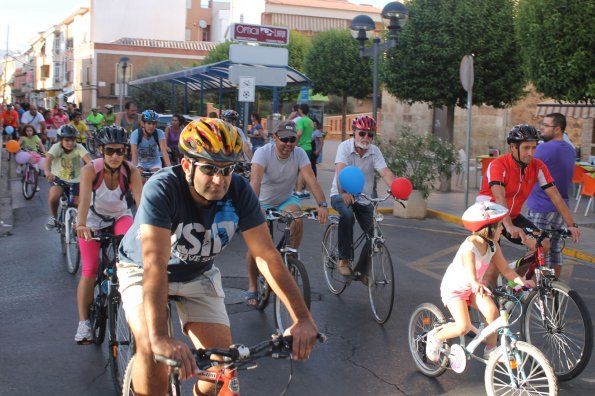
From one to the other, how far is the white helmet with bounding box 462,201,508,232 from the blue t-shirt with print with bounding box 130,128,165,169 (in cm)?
Answer: 740

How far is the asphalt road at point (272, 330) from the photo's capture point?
527cm

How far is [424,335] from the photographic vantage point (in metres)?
5.53

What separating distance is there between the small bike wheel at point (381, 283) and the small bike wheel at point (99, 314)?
2.47 metres

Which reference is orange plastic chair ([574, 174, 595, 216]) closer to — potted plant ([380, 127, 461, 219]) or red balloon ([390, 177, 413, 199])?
potted plant ([380, 127, 461, 219])

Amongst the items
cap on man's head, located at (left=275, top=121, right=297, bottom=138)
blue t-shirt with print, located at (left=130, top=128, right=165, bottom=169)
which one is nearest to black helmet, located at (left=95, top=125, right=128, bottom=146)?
cap on man's head, located at (left=275, top=121, right=297, bottom=138)

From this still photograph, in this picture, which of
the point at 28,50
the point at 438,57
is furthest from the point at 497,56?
the point at 28,50

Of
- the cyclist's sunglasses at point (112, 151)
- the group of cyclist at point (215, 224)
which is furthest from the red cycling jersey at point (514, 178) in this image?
the cyclist's sunglasses at point (112, 151)

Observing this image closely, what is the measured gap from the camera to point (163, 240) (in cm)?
320

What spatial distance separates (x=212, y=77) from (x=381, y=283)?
1909 cm

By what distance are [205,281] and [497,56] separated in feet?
54.4

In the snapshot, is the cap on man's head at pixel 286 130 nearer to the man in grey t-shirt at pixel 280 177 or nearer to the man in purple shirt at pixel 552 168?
the man in grey t-shirt at pixel 280 177

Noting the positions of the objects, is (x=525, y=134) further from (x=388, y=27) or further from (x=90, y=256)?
(x=388, y=27)

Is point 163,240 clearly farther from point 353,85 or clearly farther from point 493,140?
point 353,85

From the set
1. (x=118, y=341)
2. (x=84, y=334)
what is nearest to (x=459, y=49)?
(x=84, y=334)
